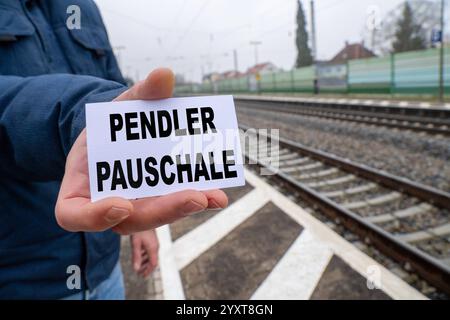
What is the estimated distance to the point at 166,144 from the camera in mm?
710

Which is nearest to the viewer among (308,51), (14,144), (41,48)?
(14,144)

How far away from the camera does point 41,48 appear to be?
4.25 feet

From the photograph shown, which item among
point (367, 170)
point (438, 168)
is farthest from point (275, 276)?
point (438, 168)

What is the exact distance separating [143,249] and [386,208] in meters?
3.63

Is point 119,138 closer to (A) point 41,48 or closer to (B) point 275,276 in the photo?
(A) point 41,48

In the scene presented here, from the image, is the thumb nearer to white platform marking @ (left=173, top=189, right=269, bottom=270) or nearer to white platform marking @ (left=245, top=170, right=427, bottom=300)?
white platform marking @ (left=245, top=170, right=427, bottom=300)

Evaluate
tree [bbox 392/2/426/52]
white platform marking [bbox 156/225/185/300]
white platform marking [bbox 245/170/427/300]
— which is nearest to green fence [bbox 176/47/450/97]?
tree [bbox 392/2/426/52]

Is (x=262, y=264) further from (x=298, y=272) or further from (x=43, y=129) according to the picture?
(x=43, y=129)

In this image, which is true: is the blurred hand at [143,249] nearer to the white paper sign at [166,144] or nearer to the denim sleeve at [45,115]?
the denim sleeve at [45,115]

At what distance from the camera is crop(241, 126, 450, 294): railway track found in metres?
3.27

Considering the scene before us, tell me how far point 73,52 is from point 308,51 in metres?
24.3

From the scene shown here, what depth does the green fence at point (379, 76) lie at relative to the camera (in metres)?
18.6

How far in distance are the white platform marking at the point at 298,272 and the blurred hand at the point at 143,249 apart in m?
1.07
